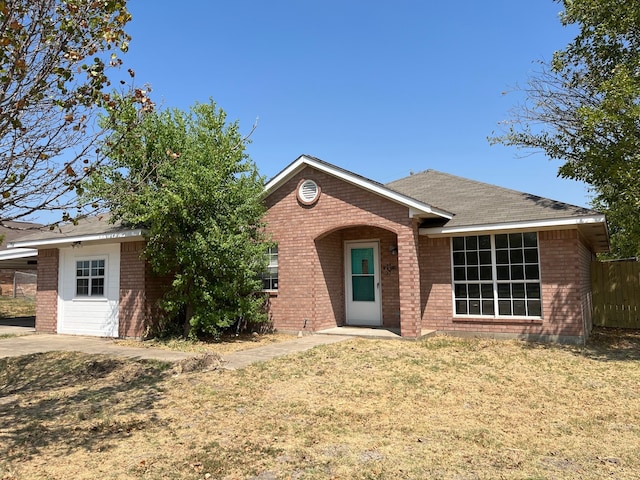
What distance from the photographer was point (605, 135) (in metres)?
11.4

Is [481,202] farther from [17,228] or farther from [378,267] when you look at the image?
[17,228]

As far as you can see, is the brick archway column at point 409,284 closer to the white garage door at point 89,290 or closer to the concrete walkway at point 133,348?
the concrete walkway at point 133,348

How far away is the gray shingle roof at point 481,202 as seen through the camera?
11.2 metres

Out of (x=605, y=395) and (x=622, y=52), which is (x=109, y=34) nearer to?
(x=605, y=395)

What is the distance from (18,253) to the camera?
17.1 metres

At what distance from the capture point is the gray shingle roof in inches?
440

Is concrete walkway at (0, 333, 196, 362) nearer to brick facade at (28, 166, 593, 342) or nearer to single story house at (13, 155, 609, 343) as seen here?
single story house at (13, 155, 609, 343)

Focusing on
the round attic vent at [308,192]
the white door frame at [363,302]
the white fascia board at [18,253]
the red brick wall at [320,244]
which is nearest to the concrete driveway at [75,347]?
the white fascia board at [18,253]

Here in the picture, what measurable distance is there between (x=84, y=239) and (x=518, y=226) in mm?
11955

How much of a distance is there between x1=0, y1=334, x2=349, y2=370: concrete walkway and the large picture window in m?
3.38

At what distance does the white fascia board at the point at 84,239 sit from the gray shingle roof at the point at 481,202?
7.29 m

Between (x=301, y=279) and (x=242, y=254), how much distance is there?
2.06 meters

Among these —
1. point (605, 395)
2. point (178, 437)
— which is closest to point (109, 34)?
point (178, 437)

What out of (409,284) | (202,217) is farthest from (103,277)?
(409,284)
